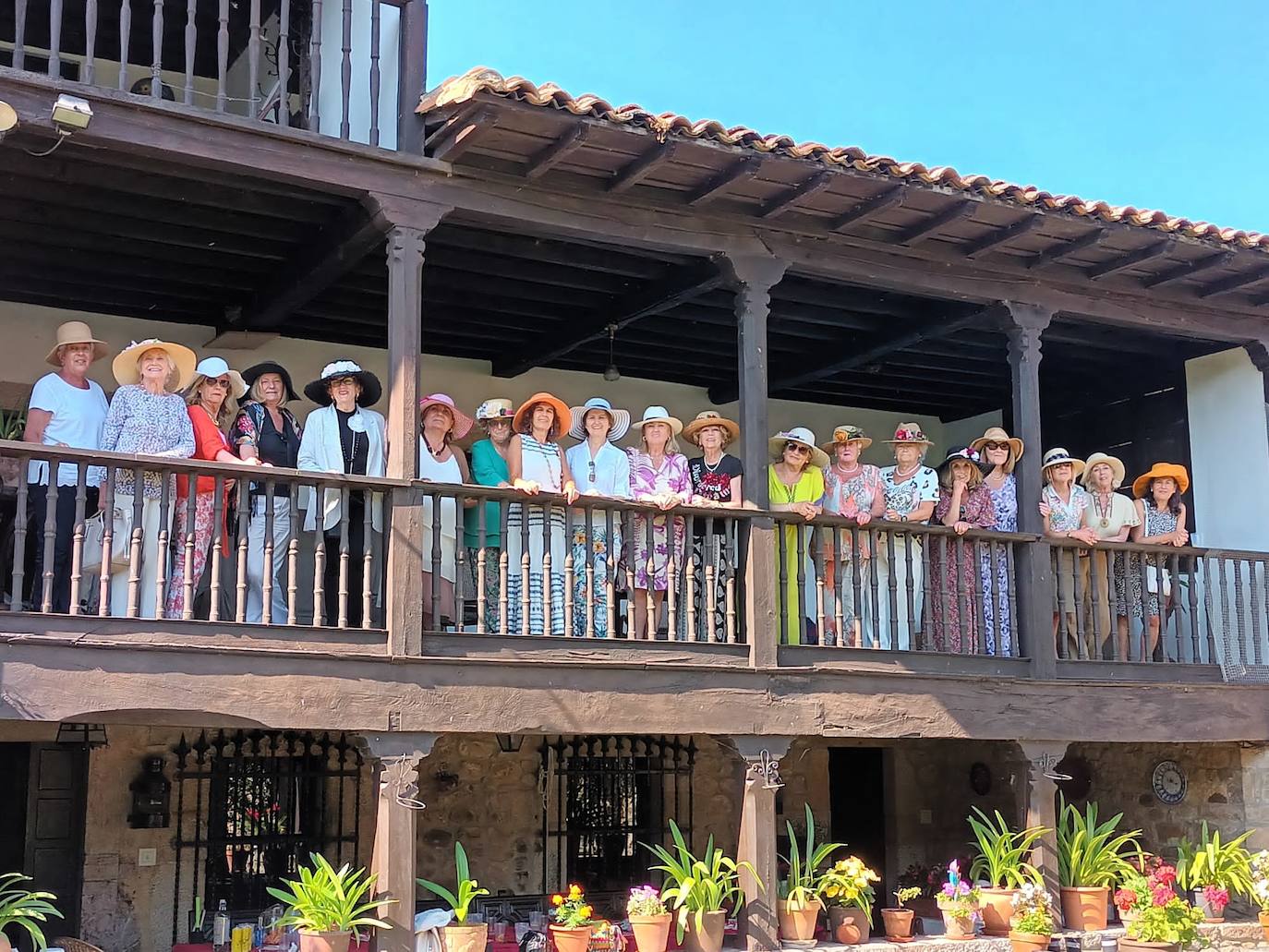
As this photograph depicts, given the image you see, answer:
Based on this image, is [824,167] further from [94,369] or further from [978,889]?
[94,369]

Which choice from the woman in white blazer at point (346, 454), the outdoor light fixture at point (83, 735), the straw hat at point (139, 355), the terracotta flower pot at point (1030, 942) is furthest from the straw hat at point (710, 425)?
the outdoor light fixture at point (83, 735)

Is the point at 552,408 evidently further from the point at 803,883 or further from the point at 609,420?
the point at 803,883

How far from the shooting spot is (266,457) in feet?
24.6

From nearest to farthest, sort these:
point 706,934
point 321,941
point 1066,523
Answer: point 321,941
point 706,934
point 1066,523

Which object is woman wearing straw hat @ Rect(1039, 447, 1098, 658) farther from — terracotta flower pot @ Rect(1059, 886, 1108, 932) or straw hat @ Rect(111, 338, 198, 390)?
straw hat @ Rect(111, 338, 198, 390)

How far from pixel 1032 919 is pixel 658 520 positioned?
3.07 meters

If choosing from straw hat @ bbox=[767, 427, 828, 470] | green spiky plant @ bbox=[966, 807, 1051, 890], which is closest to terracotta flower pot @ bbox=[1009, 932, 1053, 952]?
green spiky plant @ bbox=[966, 807, 1051, 890]

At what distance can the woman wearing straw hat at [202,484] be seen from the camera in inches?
275

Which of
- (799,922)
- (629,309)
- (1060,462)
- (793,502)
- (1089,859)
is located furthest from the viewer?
(1060,462)

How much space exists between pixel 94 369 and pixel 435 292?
229 cm

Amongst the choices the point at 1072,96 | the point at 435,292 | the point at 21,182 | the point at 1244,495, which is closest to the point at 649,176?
the point at 435,292

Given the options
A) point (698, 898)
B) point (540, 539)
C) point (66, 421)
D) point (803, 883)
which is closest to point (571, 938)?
point (698, 898)

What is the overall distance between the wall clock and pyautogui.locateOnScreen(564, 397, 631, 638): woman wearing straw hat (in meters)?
4.67

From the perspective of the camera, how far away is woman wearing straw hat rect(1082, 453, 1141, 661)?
375 inches
